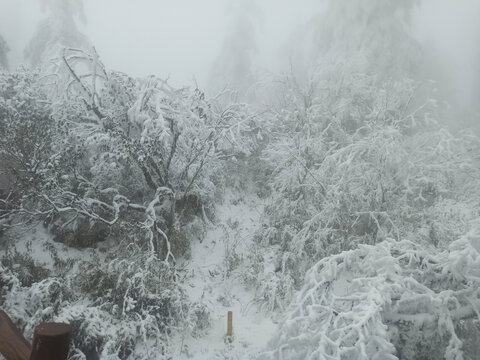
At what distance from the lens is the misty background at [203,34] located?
53.8 feet

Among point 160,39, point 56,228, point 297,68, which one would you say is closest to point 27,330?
point 56,228

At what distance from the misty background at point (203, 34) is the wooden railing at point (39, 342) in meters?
17.6

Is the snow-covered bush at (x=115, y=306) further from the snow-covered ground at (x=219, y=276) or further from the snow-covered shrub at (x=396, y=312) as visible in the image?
the snow-covered shrub at (x=396, y=312)

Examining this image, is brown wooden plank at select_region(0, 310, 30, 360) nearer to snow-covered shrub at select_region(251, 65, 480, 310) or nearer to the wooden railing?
the wooden railing

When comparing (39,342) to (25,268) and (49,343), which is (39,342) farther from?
(25,268)

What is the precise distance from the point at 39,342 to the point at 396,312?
283cm

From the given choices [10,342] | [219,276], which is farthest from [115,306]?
[10,342]

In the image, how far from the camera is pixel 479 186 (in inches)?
367

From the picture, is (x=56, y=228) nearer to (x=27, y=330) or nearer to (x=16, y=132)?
(x=16, y=132)

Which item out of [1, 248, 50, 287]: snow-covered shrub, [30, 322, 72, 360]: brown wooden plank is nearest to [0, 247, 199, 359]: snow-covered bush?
[1, 248, 50, 287]: snow-covered shrub

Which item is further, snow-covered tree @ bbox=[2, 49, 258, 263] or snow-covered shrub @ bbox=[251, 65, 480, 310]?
snow-covered tree @ bbox=[2, 49, 258, 263]

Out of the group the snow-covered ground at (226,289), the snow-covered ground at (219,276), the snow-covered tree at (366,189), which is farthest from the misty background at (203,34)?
the snow-covered ground at (219,276)

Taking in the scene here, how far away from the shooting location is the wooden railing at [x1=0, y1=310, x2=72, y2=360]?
1.21 metres

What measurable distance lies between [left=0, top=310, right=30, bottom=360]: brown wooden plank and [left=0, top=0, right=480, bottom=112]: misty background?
17.6 meters
